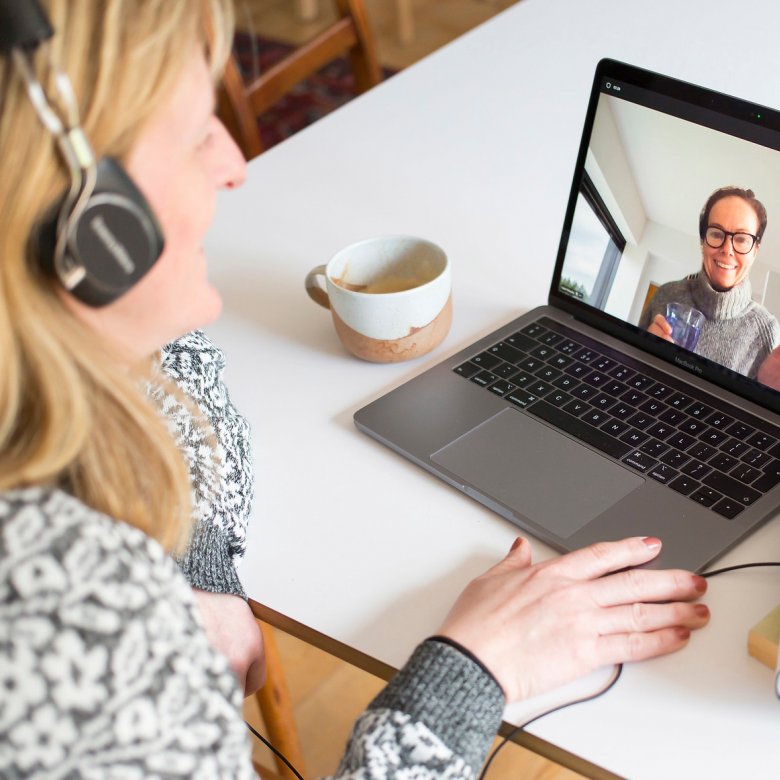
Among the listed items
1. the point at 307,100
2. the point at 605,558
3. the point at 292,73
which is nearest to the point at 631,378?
the point at 605,558

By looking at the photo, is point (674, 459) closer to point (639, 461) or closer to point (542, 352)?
point (639, 461)

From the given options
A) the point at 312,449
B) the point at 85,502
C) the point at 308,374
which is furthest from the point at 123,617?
the point at 308,374

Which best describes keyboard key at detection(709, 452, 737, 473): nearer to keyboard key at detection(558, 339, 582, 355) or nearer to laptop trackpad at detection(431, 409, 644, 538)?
laptop trackpad at detection(431, 409, 644, 538)

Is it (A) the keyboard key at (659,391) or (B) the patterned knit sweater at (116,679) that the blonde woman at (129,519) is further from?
(A) the keyboard key at (659,391)

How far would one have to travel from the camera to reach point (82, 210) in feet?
1.92

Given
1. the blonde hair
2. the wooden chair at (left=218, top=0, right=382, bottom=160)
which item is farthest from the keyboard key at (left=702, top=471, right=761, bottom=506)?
the wooden chair at (left=218, top=0, right=382, bottom=160)

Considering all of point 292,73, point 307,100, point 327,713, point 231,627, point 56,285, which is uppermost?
point 56,285

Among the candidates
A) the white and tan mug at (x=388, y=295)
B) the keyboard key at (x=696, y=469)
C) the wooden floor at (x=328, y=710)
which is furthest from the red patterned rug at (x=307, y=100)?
the keyboard key at (x=696, y=469)

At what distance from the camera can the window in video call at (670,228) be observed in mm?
886

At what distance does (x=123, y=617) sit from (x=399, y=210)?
31.0 inches

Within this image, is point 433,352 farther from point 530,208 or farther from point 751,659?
point 751,659

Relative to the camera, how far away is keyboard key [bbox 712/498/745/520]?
836 mm

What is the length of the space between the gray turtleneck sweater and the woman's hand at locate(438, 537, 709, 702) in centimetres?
21

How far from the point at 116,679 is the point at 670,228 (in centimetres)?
62
